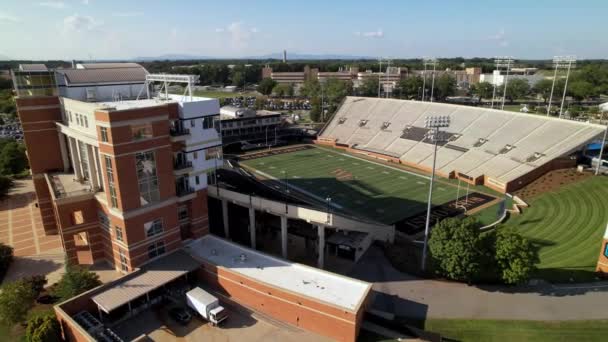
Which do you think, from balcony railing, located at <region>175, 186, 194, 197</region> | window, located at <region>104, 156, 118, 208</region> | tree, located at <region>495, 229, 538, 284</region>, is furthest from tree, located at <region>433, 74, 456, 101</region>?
window, located at <region>104, 156, 118, 208</region>

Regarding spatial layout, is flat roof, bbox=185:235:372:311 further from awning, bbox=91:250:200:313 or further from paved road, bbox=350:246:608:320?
paved road, bbox=350:246:608:320

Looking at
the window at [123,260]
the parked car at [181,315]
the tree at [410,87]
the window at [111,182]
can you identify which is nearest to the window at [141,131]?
the window at [111,182]

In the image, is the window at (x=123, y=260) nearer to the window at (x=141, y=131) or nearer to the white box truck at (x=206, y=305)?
the white box truck at (x=206, y=305)

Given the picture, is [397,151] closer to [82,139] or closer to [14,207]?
[82,139]

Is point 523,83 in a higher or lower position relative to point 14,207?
higher

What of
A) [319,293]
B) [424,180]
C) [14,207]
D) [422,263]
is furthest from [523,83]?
[14,207]
